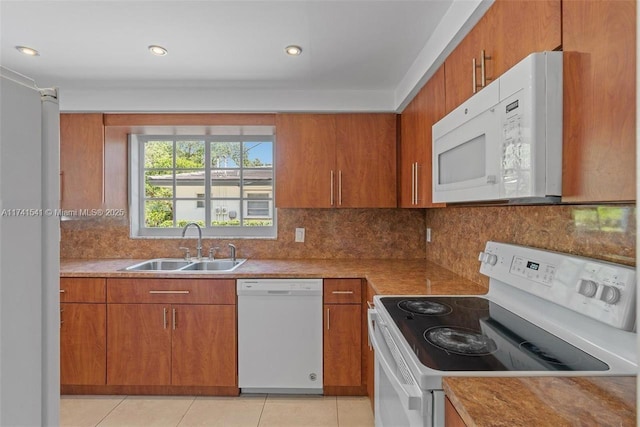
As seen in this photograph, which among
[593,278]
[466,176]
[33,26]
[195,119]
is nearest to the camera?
[593,278]

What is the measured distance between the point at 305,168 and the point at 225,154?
0.91m

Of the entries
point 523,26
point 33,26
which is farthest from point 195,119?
point 523,26

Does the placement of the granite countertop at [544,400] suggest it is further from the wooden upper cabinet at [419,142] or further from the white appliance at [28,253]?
the wooden upper cabinet at [419,142]

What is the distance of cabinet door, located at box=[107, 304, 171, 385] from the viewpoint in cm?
220

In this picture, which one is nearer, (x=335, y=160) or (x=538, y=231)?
(x=538, y=231)

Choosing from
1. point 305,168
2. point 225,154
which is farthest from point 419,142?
point 225,154

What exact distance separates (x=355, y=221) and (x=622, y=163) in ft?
7.16

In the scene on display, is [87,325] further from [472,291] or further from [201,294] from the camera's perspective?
[472,291]

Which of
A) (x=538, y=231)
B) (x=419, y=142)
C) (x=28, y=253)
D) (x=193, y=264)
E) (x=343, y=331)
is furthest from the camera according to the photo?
(x=193, y=264)

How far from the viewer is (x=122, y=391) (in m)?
2.25

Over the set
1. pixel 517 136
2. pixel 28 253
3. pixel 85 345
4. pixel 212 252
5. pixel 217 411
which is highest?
pixel 517 136

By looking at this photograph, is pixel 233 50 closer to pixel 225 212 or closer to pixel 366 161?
pixel 366 161

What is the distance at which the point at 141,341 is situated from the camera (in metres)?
2.21

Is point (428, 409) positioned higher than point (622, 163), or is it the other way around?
point (622, 163)
